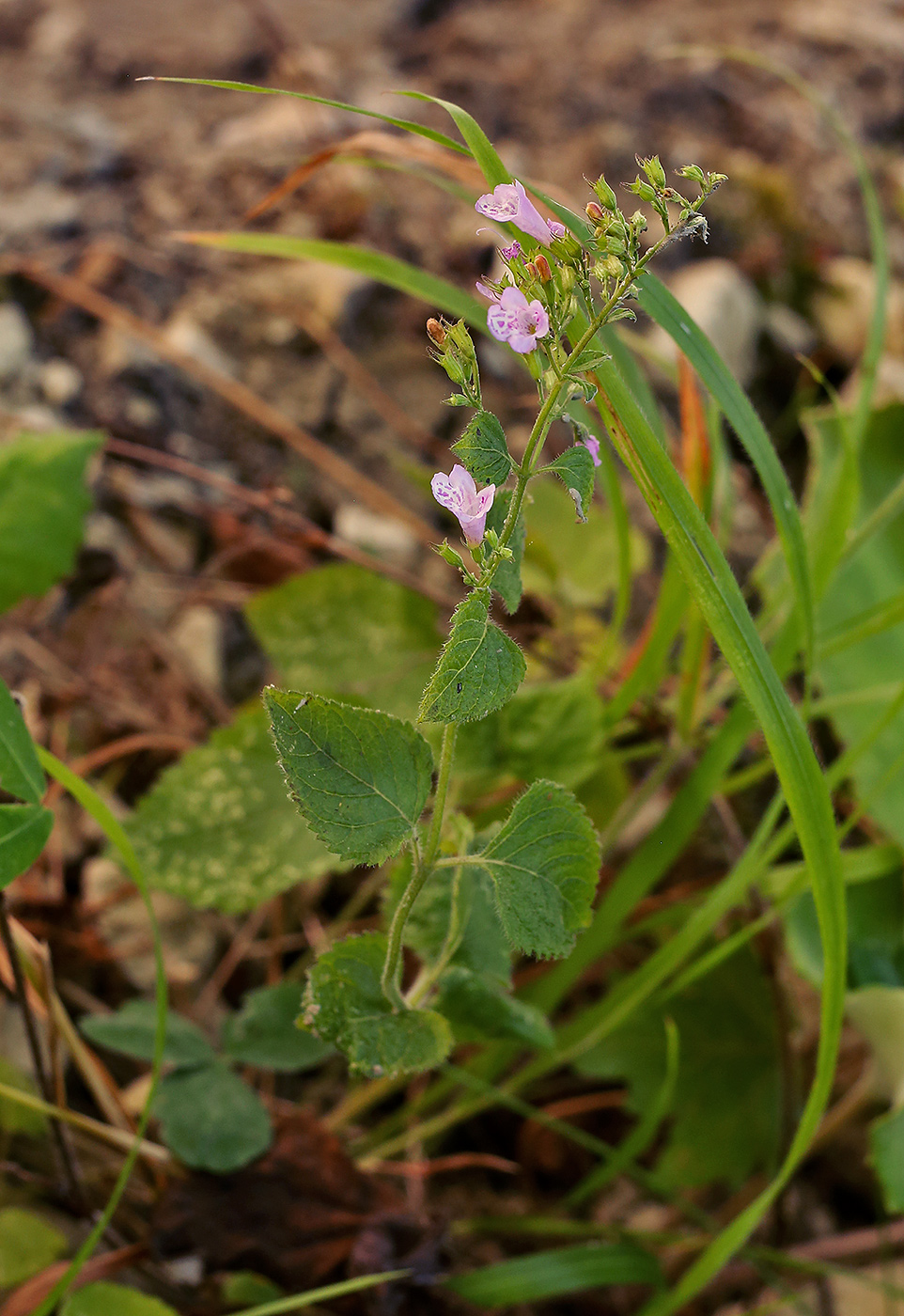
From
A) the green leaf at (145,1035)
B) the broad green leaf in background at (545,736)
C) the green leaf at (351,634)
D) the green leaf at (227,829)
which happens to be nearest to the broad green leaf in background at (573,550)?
the green leaf at (351,634)

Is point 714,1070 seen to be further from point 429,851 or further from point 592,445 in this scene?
point 592,445

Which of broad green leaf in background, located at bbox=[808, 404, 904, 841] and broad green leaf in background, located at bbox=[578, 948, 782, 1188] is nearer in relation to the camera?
broad green leaf in background, located at bbox=[578, 948, 782, 1188]

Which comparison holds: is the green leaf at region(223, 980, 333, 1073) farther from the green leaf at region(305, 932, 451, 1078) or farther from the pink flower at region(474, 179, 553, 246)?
the pink flower at region(474, 179, 553, 246)

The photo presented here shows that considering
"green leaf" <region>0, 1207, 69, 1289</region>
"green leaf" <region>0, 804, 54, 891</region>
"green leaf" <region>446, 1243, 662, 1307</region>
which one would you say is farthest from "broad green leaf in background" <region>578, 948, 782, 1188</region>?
"green leaf" <region>0, 804, 54, 891</region>

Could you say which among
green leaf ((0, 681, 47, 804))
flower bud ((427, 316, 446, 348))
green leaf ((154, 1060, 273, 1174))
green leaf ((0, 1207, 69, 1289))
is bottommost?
green leaf ((0, 1207, 69, 1289))

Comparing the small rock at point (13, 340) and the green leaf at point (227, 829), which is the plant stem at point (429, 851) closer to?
the green leaf at point (227, 829)

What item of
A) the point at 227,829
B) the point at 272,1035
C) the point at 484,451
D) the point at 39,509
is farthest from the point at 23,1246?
the point at 484,451
